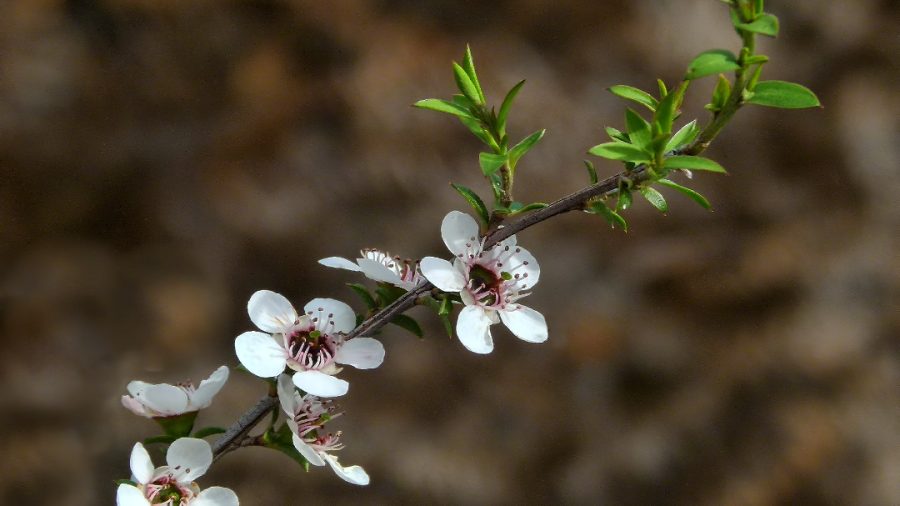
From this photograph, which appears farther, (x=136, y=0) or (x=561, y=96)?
(x=561, y=96)

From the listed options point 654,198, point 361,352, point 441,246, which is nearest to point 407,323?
point 361,352

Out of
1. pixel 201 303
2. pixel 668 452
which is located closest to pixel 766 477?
pixel 668 452

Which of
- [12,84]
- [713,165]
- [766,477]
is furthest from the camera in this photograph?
[766,477]

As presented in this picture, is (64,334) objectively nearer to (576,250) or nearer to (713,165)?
(576,250)

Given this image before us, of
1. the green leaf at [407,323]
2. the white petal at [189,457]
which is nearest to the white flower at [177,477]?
the white petal at [189,457]

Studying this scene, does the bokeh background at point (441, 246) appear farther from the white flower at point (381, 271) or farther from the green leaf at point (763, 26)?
the green leaf at point (763, 26)

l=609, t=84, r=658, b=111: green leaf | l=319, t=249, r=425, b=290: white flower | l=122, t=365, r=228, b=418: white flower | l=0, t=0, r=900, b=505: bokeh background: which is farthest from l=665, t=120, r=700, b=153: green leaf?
l=0, t=0, r=900, b=505: bokeh background
